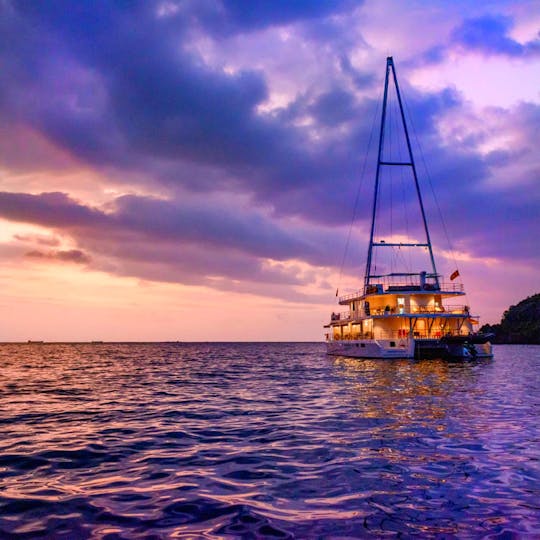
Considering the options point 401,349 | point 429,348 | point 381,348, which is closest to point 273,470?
point 401,349

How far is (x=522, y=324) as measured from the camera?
552 ft

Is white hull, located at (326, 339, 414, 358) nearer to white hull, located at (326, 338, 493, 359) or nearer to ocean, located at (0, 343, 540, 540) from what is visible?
white hull, located at (326, 338, 493, 359)

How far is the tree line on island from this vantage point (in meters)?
161

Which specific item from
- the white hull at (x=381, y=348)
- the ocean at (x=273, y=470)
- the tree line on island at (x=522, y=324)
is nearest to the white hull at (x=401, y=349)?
the white hull at (x=381, y=348)

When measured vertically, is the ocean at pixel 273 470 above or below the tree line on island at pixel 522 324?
below

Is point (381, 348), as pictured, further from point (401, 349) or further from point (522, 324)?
point (522, 324)

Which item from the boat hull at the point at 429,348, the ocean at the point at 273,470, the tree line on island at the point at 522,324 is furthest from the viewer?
the tree line on island at the point at 522,324

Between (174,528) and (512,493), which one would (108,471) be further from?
(512,493)

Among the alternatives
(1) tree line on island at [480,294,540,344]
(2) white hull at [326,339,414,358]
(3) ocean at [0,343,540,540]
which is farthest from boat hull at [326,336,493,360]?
(1) tree line on island at [480,294,540,344]

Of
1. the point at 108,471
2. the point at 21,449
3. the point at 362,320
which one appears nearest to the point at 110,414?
the point at 21,449

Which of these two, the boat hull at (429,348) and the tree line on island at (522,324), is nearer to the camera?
the boat hull at (429,348)

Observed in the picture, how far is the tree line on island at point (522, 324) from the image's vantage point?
16100 cm

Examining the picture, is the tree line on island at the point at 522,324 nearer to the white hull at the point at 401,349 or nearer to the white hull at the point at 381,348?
the white hull at the point at 401,349

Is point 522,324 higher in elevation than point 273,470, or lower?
higher
